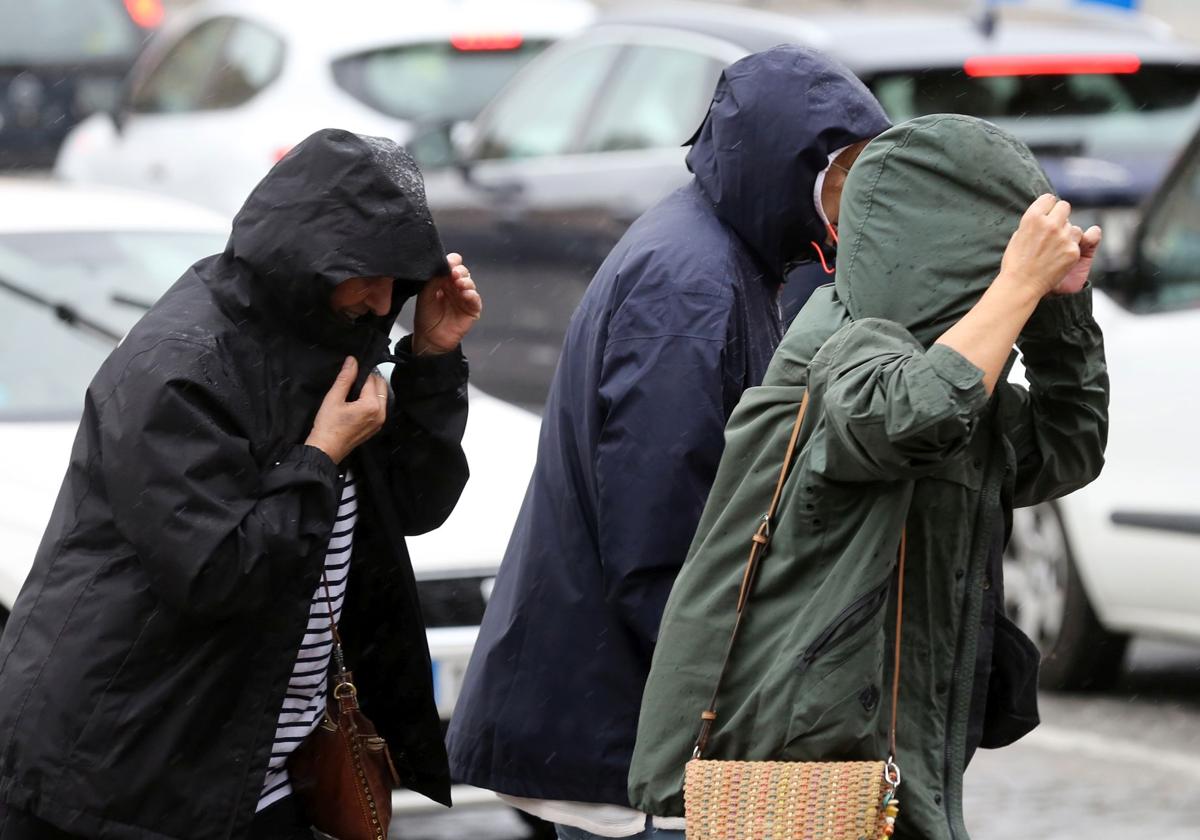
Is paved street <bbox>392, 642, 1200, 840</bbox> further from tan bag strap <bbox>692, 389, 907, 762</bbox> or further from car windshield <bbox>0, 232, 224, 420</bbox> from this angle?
tan bag strap <bbox>692, 389, 907, 762</bbox>

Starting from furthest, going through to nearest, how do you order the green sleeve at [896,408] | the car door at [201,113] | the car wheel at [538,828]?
the car door at [201,113]
the car wheel at [538,828]
the green sleeve at [896,408]

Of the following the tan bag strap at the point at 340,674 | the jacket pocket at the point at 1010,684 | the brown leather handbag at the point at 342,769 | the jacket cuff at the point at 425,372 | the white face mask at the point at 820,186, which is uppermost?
the white face mask at the point at 820,186

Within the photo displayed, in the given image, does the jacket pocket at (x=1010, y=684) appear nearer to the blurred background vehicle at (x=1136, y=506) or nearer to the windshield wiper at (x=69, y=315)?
the blurred background vehicle at (x=1136, y=506)

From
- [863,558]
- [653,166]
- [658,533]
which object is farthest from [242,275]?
[653,166]

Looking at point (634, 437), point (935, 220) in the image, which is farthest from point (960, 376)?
point (634, 437)

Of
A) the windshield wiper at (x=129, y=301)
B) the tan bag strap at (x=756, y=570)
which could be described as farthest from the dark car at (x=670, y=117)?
the tan bag strap at (x=756, y=570)

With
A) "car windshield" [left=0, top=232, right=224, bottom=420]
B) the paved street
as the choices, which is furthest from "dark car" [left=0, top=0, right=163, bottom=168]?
the paved street

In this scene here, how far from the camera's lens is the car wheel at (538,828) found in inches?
220

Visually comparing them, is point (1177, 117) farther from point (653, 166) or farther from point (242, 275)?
point (242, 275)

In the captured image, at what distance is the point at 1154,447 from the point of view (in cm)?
653

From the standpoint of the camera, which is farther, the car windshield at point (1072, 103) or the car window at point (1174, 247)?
the car windshield at point (1072, 103)

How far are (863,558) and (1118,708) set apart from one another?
439 centimetres

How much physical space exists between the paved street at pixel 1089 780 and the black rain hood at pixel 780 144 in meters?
2.55

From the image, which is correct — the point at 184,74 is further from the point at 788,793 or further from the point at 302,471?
the point at 788,793
